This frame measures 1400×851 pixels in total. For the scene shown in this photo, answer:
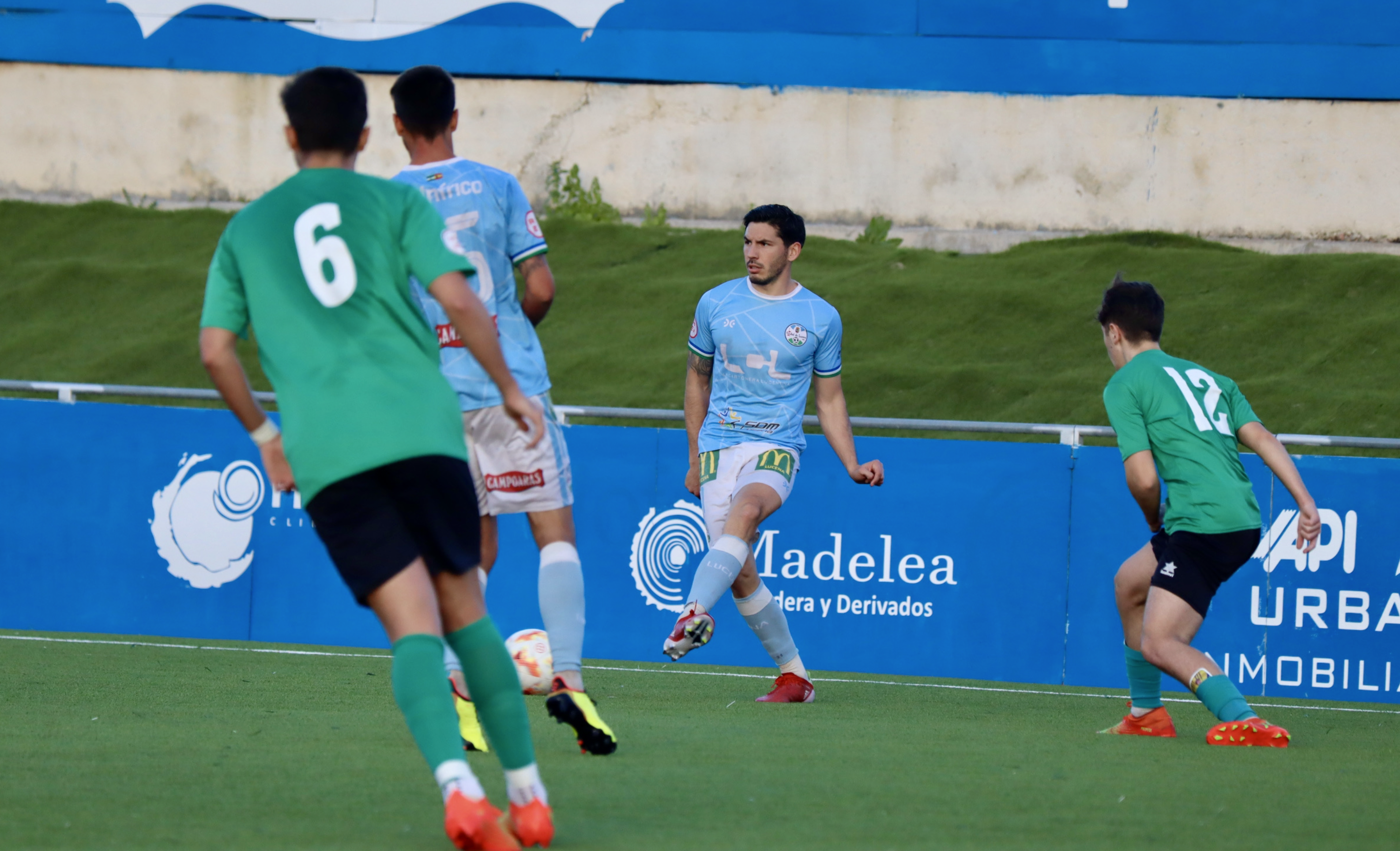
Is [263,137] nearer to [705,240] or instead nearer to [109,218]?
[109,218]

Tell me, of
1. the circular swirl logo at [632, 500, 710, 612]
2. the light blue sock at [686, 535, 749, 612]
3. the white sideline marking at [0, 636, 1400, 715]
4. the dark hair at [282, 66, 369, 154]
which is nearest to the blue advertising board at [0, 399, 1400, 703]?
the circular swirl logo at [632, 500, 710, 612]

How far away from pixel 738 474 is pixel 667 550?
242 cm

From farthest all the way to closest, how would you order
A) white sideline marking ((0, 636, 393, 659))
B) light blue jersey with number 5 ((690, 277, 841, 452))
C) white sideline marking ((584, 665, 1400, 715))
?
1. white sideline marking ((0, 636, 393, 659))
2. white sideline marking ((584, 665, 1400, 715))
3. light blue jersey with number 5 ((690, 277, 841, 452))

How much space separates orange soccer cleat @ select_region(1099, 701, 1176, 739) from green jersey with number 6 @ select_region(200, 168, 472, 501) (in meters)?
3.71

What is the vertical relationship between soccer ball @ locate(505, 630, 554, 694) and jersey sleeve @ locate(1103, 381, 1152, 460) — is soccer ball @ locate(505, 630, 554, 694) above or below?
Result: below

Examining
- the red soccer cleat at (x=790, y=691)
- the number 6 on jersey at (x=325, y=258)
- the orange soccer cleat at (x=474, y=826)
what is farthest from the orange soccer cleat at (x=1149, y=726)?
the number 6 on jersey at (x=325, y=258)

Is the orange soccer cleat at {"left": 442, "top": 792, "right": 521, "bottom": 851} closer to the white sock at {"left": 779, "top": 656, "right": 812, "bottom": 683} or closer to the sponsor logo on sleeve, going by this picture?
the sponsor logo on sleeve

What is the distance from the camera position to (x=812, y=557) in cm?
909

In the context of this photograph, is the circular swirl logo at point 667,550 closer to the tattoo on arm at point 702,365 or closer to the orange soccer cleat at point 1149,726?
the tattoo on arm at point 702,365

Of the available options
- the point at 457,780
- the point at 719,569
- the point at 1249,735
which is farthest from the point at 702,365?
the point at 457,780

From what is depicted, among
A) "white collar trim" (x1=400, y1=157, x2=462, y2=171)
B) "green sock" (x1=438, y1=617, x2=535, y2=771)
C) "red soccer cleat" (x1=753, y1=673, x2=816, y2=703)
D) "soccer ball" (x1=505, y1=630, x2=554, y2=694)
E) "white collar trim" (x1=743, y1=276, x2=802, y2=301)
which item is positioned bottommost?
"red soccer cleat" (x1=753, y1=673, x2=816, y2=703)

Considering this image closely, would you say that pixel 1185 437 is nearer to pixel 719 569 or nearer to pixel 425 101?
pixel 719 569

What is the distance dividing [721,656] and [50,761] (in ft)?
17.5

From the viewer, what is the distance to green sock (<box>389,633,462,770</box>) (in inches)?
124
